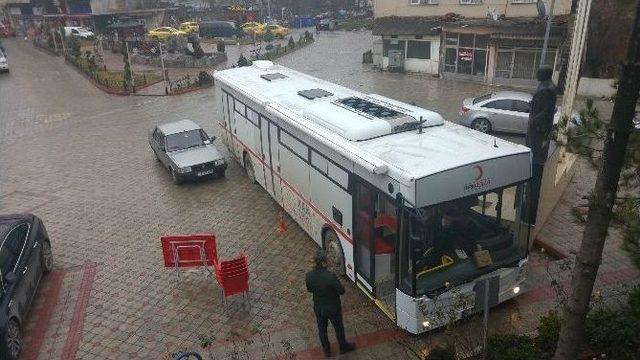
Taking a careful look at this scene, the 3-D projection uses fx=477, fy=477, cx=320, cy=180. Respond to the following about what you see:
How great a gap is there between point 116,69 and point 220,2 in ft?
179

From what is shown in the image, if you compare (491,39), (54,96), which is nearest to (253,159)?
(491,39)

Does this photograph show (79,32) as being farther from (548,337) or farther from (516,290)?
(548,337)

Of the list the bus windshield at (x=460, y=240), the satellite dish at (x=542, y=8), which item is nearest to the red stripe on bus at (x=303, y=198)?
the bus windshield at (x=460, y=240)

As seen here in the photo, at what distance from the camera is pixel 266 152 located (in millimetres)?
12320

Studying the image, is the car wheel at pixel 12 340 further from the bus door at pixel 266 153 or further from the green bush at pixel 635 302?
the green bush at pixel 635 302

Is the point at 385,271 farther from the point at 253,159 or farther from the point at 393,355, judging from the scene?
the point at 253,159

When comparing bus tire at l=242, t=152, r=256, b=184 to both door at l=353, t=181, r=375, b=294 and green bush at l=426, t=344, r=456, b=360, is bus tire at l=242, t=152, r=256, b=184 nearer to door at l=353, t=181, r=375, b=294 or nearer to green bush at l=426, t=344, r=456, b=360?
door at l=353, t=181, r=375, b=294

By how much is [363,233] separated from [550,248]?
4.64 m

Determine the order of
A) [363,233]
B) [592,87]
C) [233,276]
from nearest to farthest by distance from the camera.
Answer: [363,233] → [233,276] → [592,87]

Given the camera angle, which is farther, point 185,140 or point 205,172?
point 185,140

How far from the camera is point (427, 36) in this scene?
3034cm

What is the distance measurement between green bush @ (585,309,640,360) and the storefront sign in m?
24.2

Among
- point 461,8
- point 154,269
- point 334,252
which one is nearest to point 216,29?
point 461,8

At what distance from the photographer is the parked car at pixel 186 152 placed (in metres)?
14.4
